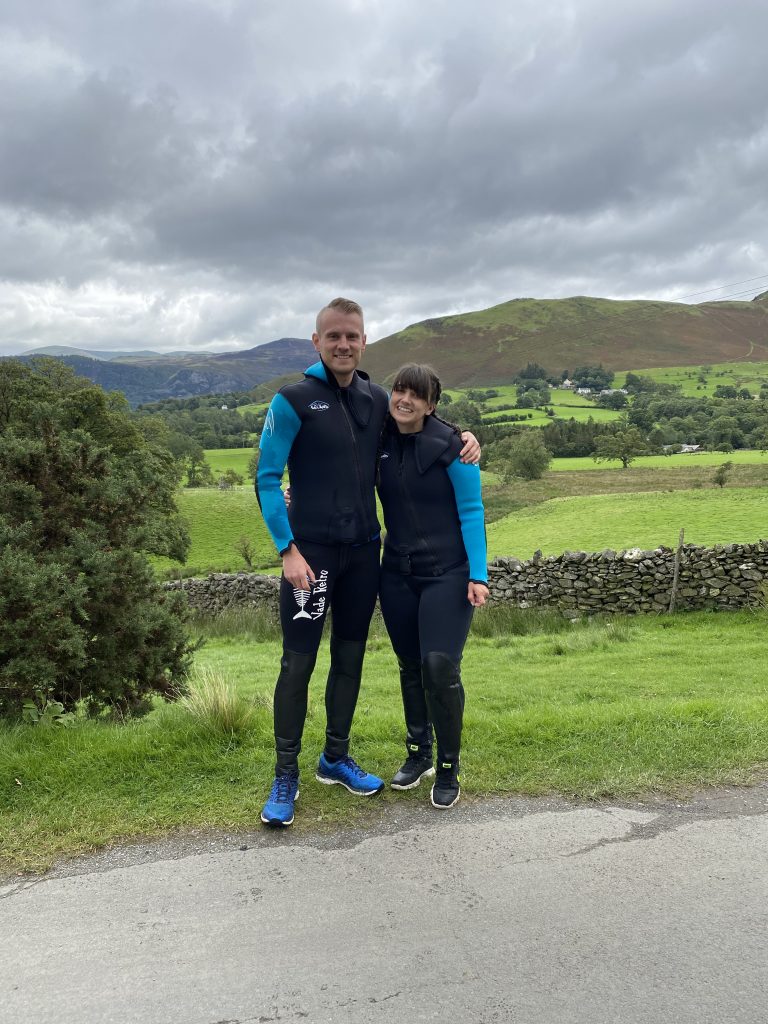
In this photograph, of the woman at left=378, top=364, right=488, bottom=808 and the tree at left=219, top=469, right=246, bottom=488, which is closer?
the woman at left=378, top=364, right=488, bottom=808

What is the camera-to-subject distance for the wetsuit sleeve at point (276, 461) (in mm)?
3221

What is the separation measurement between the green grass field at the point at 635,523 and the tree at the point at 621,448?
109ft

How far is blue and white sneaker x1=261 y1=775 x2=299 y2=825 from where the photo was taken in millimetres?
3107

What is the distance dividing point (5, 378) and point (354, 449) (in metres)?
31.5

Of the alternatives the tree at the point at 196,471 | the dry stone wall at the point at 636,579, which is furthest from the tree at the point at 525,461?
the dry stone wall at the point at 636,579

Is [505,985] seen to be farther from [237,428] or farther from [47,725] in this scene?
[237,428]

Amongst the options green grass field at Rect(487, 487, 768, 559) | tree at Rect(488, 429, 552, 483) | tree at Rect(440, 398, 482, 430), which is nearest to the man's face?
green grass field at Rect(487, 487, 768, 559)

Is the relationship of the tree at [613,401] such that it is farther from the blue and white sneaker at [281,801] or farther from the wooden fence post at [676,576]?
the blue and white sneaker at [281,801]

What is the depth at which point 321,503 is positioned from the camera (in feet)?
11.0

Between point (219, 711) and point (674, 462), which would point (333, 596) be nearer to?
point (219, 711)

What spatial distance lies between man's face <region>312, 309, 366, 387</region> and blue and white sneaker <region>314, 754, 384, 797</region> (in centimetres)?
212

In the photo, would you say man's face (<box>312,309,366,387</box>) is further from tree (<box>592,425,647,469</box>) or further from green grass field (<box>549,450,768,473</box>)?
tree (<box>592,425,647,469</box>)

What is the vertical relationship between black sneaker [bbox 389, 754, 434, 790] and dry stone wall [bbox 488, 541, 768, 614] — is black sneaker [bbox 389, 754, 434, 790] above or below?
above

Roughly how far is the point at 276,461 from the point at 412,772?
1844 mm
